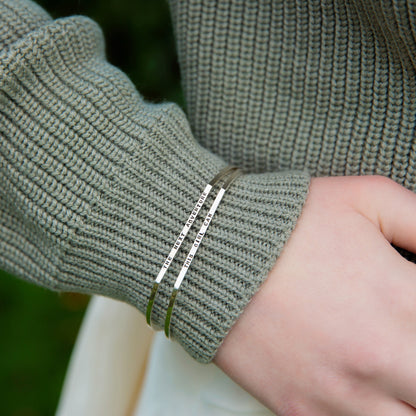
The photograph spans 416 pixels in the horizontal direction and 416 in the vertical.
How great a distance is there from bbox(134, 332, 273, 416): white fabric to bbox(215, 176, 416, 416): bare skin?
0.10 meters

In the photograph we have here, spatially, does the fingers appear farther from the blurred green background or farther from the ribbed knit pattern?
the blurred green background

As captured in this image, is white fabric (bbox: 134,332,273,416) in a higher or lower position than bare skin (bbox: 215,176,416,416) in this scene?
lower

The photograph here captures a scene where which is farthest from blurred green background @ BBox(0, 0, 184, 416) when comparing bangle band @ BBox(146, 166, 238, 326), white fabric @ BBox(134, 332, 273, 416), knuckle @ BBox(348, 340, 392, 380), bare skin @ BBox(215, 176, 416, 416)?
knuckle @ BBox(348, 340, 392, 380)

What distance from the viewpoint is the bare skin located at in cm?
62

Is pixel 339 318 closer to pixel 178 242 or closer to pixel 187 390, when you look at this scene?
pixel 178 242

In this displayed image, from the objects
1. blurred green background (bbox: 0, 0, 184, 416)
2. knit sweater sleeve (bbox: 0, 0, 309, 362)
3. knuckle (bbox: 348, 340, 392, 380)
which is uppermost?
knit sweater sleeve (bbox: 0, 0, 309, 362)

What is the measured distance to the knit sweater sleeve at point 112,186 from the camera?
68cm

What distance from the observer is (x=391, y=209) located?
2.20ft

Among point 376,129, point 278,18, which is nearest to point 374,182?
point 376,129

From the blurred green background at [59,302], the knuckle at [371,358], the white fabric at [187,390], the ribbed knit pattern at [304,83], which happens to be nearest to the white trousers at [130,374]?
the white fabric at [187,390]

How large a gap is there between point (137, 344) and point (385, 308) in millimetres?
596

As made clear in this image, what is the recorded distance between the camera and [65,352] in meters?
1.85

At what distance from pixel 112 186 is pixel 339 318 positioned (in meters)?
0.35

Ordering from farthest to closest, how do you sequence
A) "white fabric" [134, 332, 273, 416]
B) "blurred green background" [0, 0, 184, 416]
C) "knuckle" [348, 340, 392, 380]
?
"blurred green background" [0, 0, 184, 416] → "white fabric" [134, 332, 273, 416] → "knuckle" [348, 340, 392, 380]
